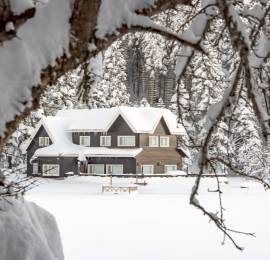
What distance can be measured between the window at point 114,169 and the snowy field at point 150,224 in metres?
7.19

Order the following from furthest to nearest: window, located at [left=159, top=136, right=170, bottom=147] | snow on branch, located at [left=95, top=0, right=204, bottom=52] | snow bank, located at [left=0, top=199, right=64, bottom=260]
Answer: window, located at [left=159, top=136, right=170, bottom=147], snow bank, located at [left=0, top=199, right=64, bottom=260], snow on branch, located at [left=95, top=0, right=204, bottom=52]

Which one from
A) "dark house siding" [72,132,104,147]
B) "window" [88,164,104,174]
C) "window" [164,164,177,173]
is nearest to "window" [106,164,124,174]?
"window" [88,164,104,174]

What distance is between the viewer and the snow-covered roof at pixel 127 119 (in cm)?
4741

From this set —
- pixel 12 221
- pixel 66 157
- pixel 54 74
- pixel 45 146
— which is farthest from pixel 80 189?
pixel 54 74

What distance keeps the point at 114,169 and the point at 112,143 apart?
7.36ft

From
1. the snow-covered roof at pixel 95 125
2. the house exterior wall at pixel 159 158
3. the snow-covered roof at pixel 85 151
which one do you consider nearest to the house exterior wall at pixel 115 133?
the snow-covered roof at pixel 95 125

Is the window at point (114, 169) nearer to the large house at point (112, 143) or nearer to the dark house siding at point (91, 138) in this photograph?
the large house at point (112, 143)

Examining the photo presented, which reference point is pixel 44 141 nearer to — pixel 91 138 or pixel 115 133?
pixel 91 138

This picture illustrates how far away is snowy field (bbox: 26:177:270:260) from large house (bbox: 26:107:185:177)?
7.60m

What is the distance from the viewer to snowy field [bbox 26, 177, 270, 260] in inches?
589

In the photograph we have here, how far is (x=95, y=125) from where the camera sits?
48.3m

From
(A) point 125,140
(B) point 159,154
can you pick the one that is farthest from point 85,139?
(B) point 159,154

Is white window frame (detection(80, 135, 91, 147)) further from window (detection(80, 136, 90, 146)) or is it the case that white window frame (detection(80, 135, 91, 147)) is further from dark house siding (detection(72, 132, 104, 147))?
dark house siding (detection(72, 132, 104, 147))

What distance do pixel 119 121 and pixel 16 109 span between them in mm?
44776
